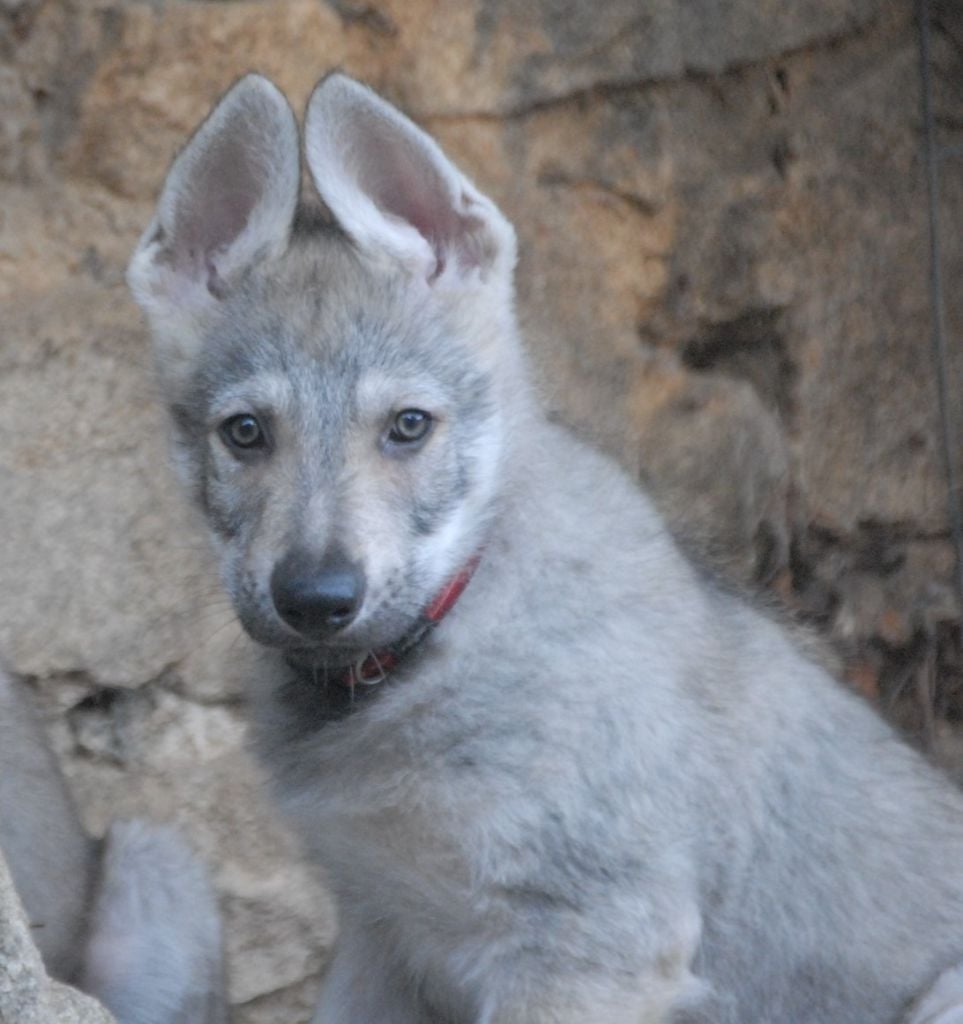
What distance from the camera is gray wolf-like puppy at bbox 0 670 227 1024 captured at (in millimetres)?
4332

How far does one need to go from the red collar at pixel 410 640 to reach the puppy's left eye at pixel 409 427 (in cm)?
28

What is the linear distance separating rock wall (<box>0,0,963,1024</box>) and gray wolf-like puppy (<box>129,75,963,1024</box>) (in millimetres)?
605

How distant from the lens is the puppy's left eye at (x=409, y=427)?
12.7 feet

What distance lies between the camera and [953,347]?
6.06 m

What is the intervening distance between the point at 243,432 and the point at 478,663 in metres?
0.63

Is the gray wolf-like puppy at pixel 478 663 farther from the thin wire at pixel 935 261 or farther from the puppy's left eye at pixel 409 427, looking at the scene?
the thin wire at pixel 935 261

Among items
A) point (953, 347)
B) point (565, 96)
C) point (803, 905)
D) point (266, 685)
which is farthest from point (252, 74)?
point (953, 347)

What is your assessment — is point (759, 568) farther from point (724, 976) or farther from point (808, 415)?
point (724, 976)

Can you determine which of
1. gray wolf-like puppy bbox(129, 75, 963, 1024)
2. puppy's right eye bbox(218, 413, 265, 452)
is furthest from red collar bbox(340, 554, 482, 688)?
puppy's right eye bbox(218, 413, 265, 452)

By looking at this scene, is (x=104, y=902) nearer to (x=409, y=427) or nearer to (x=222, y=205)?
(x=409, y=427)

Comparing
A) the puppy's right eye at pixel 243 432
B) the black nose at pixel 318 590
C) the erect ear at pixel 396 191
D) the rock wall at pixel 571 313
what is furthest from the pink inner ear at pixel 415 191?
the rock wall at pixel 571 313

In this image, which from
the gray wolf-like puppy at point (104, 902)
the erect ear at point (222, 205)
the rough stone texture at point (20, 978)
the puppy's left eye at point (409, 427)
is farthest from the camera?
the gray wolf-like puppy at point (104, 902)

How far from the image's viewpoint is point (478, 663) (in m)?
3.91

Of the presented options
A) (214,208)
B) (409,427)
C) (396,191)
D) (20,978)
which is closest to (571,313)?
(396,191)
